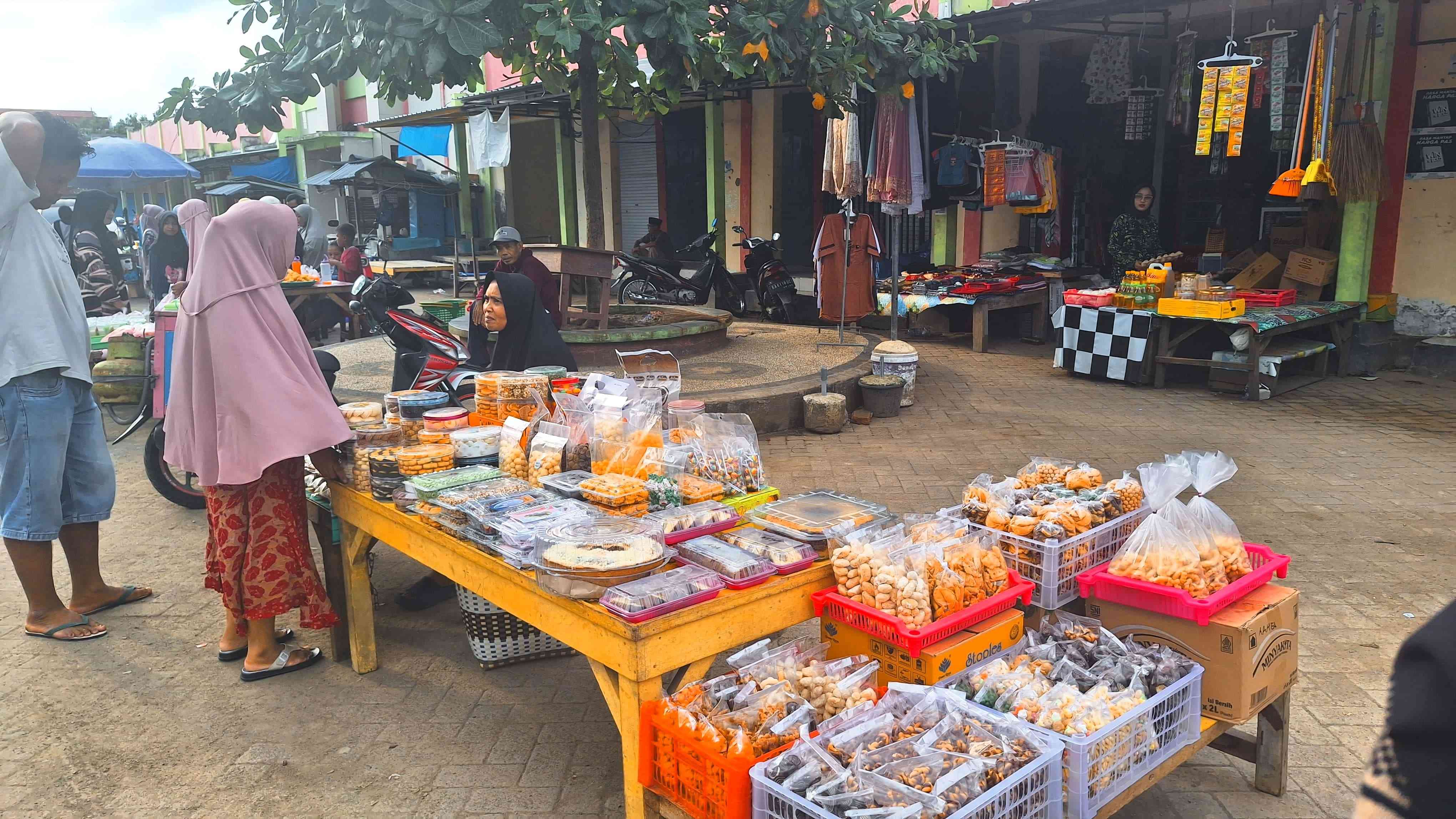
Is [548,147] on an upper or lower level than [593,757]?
upper

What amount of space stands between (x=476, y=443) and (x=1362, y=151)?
28.6ft

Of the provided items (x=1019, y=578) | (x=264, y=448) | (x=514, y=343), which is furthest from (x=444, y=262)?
(x=1019, y=578)

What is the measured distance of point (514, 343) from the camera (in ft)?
15.9

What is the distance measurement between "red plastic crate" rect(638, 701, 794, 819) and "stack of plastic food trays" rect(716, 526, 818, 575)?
0.54m

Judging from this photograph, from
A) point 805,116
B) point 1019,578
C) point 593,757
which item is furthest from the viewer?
point 805,116

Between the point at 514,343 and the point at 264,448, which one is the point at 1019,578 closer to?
the point at 264,448

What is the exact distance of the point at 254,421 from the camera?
326 cm

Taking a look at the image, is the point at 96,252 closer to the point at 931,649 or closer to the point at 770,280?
the point at 770,280

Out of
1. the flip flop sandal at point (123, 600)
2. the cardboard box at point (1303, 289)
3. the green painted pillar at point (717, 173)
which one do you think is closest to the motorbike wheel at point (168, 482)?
the flip flop sandal at point (123, 600)

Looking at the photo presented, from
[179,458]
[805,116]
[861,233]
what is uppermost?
[805,116]

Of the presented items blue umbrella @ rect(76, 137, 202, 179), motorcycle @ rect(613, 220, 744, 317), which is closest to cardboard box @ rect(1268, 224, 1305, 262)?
motorcycle @ rect(613, 220, 744, 317)

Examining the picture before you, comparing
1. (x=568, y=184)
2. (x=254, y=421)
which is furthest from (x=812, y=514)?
(x=568, y=184)

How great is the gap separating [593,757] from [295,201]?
60.7ft

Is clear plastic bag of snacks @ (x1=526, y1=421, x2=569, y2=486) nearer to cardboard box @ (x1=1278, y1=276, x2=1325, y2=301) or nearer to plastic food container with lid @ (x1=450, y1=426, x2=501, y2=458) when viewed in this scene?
plastic food container with lid @ (x1=450, y1=426, x2=501, y2=458)
